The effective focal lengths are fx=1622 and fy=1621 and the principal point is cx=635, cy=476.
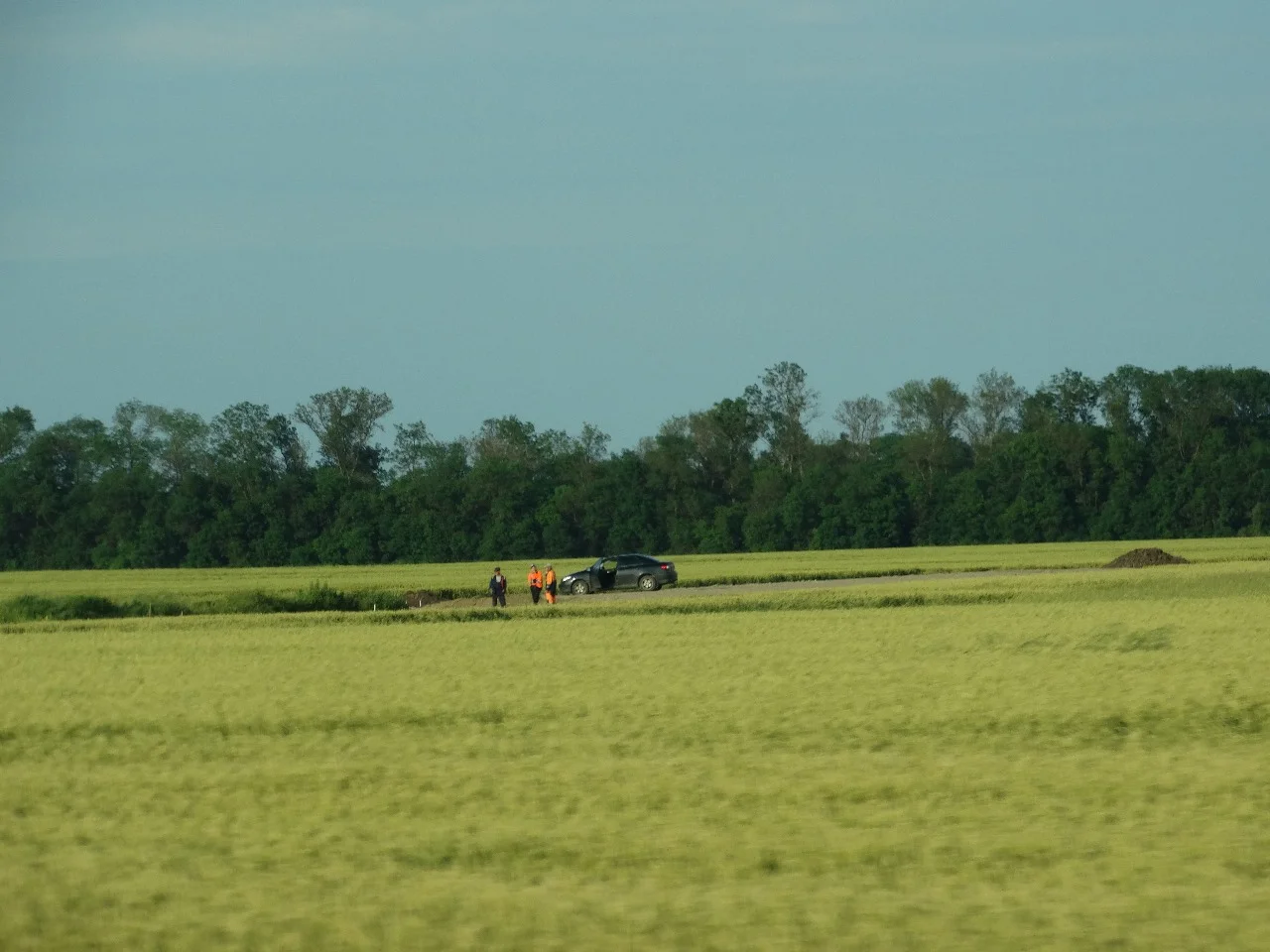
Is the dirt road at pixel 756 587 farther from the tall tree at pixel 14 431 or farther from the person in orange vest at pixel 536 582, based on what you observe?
the tall tree at pixel 14 431

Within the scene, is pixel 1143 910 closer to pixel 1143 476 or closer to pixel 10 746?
pixel 10 746

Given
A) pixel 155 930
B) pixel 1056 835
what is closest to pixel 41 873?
pixel 155 930

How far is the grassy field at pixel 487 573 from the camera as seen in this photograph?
57.7m

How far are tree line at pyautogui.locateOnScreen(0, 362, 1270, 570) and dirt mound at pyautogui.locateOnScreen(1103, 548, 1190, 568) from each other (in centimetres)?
4041

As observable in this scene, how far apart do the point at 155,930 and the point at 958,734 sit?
858 centimetres

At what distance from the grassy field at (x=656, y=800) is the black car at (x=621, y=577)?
27.7 meters

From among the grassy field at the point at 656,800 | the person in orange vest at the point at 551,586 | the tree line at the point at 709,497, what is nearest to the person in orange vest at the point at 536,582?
the person in orange vest at the point at 551,586

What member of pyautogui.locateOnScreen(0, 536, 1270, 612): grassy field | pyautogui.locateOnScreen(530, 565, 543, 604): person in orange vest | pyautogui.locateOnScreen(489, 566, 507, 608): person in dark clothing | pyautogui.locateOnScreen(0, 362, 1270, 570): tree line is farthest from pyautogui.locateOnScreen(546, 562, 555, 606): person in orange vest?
pyautogui.locateOnScreen(0, 362, 1270, 570): tree line

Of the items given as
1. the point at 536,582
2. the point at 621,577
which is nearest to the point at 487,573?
the point at 621,577

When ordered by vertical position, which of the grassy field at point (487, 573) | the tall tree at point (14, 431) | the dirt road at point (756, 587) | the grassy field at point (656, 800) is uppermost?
the tall tree at point (14, 431)

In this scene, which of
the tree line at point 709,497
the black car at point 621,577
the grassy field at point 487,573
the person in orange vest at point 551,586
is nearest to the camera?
the person in orange vest at point 551,586

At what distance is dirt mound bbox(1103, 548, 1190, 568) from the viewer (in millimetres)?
57781

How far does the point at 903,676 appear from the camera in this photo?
20.8 meters

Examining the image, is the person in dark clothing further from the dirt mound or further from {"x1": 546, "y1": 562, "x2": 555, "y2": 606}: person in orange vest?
the dirt mound
